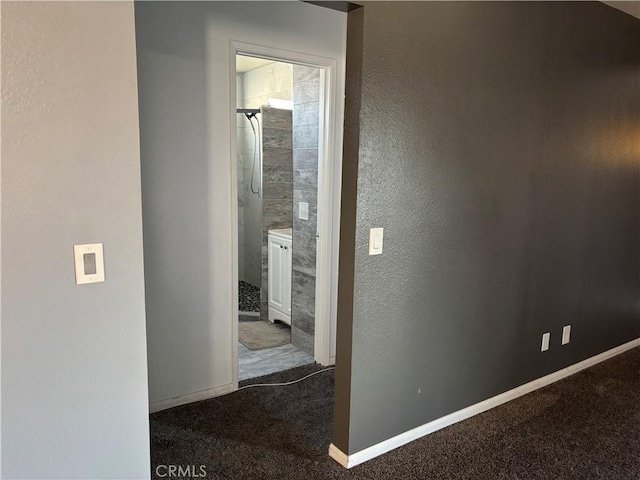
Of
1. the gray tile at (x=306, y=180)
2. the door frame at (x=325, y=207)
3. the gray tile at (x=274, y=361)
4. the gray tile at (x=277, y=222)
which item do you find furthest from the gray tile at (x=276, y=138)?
the gray tile at (x=274, y=361)

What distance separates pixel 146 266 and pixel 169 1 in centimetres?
133

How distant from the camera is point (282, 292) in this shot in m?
4.04

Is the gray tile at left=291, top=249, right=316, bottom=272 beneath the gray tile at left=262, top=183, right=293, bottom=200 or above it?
beneath

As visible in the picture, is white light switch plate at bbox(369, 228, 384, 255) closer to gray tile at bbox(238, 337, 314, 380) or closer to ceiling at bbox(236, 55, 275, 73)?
gray tile at bbox(238, 337, 314, 380)

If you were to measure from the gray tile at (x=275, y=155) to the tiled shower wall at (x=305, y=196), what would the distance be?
71 centimetres

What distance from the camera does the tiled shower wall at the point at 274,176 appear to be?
4203mm

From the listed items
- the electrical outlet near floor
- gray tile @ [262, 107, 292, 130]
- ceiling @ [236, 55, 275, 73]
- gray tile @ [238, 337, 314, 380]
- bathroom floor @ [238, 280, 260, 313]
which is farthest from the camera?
ceiling @ [236, 55, 275, 73]

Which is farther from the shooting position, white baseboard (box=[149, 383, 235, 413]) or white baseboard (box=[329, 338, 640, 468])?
white baseboard (box=[149, 383, 235, 413])

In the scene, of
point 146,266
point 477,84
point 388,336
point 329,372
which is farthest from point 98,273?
point 329,372

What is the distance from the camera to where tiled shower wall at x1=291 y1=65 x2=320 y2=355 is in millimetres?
3393

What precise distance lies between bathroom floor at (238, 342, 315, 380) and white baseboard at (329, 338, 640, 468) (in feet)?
3.38

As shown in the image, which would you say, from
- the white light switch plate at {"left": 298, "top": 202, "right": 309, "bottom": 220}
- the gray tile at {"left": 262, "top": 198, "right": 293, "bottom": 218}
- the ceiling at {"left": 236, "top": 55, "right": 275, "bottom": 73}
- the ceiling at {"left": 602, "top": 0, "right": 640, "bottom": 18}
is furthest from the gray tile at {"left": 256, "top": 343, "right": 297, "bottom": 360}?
the ceiling at {"left": 602, "top": 0, "right": 640, "bottom": 18}

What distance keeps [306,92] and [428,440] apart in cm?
234

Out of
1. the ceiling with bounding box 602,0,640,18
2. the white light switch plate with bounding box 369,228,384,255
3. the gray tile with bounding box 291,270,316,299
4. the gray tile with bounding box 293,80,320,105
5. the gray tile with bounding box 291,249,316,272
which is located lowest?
the gray tile with bounding box 291,270,316,299
